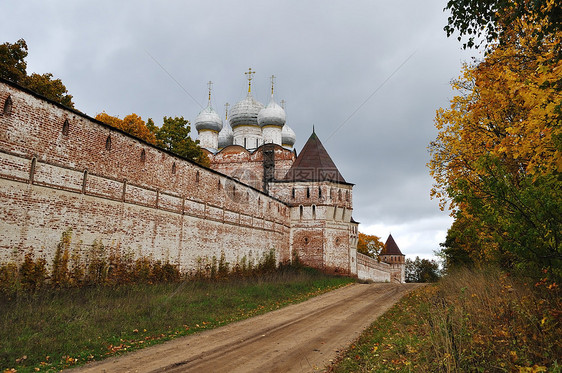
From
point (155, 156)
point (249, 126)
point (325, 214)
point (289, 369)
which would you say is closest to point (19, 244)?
point (155, 156)

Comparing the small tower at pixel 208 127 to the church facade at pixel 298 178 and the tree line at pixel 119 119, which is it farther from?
the tree line at pixel 119 119

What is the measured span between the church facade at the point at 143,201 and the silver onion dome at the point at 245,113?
9.91m

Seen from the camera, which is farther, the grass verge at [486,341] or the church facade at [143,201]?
the church facade at [143,201]

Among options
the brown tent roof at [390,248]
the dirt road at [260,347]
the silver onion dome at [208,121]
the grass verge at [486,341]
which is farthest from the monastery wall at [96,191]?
the brown tent roof at [390,248]

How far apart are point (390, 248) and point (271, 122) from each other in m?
33.4

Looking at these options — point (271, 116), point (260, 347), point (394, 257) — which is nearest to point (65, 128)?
point (260, 347)

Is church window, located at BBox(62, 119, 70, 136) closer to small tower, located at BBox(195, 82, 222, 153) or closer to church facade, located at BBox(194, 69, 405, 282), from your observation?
church facade, located at BBox(194, 69, 405, 282)

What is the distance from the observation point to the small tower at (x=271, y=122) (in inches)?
1475

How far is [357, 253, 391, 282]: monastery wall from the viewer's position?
35875mm

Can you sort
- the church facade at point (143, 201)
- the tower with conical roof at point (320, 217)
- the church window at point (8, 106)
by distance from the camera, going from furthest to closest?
1. the tower with conical roof at point (320, 217)
2. the church facade at point (143, 201)
3. the church window at point (8, 106)

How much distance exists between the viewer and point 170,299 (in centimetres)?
1184

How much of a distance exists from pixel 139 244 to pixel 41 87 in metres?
12.2

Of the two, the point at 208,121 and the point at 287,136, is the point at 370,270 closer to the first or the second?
the point at 287,136

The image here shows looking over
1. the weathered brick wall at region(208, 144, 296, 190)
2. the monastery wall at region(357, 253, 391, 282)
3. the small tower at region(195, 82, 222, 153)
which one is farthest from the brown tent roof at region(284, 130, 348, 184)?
the small tower at region(195, 82, 222, 153)
